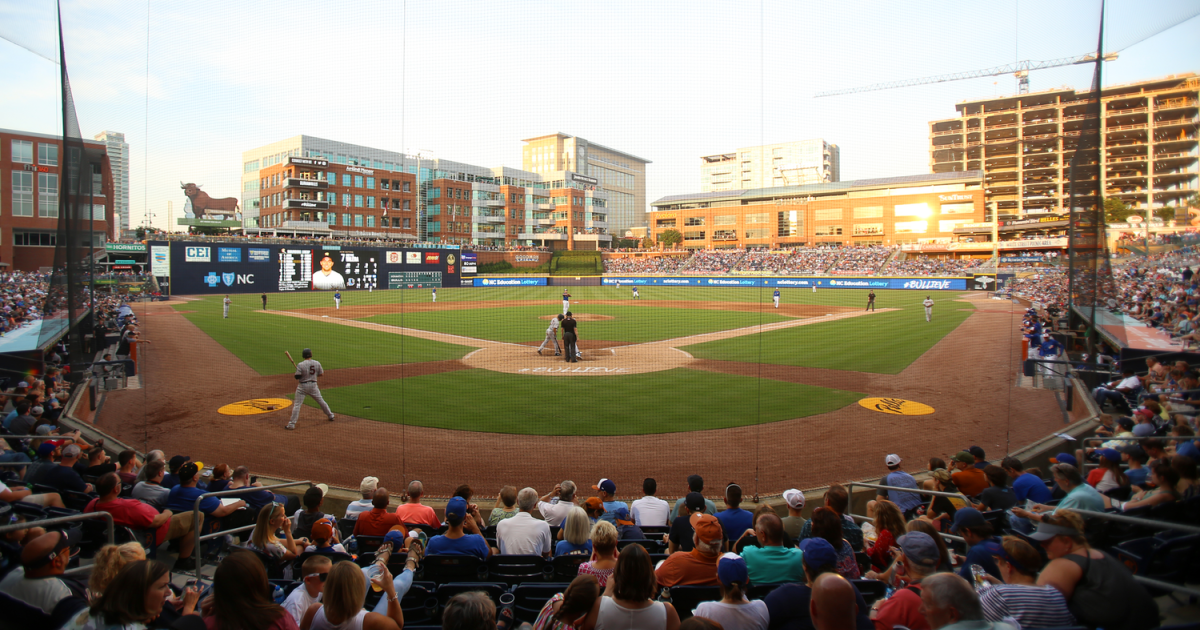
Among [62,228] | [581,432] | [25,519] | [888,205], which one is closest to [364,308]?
[62,228]

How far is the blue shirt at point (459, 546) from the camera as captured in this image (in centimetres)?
469

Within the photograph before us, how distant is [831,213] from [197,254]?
60433 mm

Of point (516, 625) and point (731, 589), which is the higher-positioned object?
point (731, 589)

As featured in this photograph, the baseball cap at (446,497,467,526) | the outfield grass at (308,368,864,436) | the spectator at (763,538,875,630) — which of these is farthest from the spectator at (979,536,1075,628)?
the outfield grass at (308,368,864,436)

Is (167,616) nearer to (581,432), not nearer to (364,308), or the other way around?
(581,432)

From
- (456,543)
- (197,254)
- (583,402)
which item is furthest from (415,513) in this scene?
(197,254)

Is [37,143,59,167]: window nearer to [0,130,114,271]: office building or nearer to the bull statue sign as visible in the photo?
[0,130,114,271]: office building

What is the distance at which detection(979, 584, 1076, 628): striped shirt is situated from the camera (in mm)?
3152

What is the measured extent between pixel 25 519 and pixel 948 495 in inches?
332

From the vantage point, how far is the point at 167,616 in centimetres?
312

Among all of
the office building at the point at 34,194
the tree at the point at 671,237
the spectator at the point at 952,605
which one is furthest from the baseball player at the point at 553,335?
the tree at the point at 671,237

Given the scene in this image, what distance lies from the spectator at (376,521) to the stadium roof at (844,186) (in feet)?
124

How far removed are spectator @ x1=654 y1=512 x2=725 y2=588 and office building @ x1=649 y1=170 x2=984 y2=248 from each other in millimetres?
44914

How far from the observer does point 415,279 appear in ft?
164
